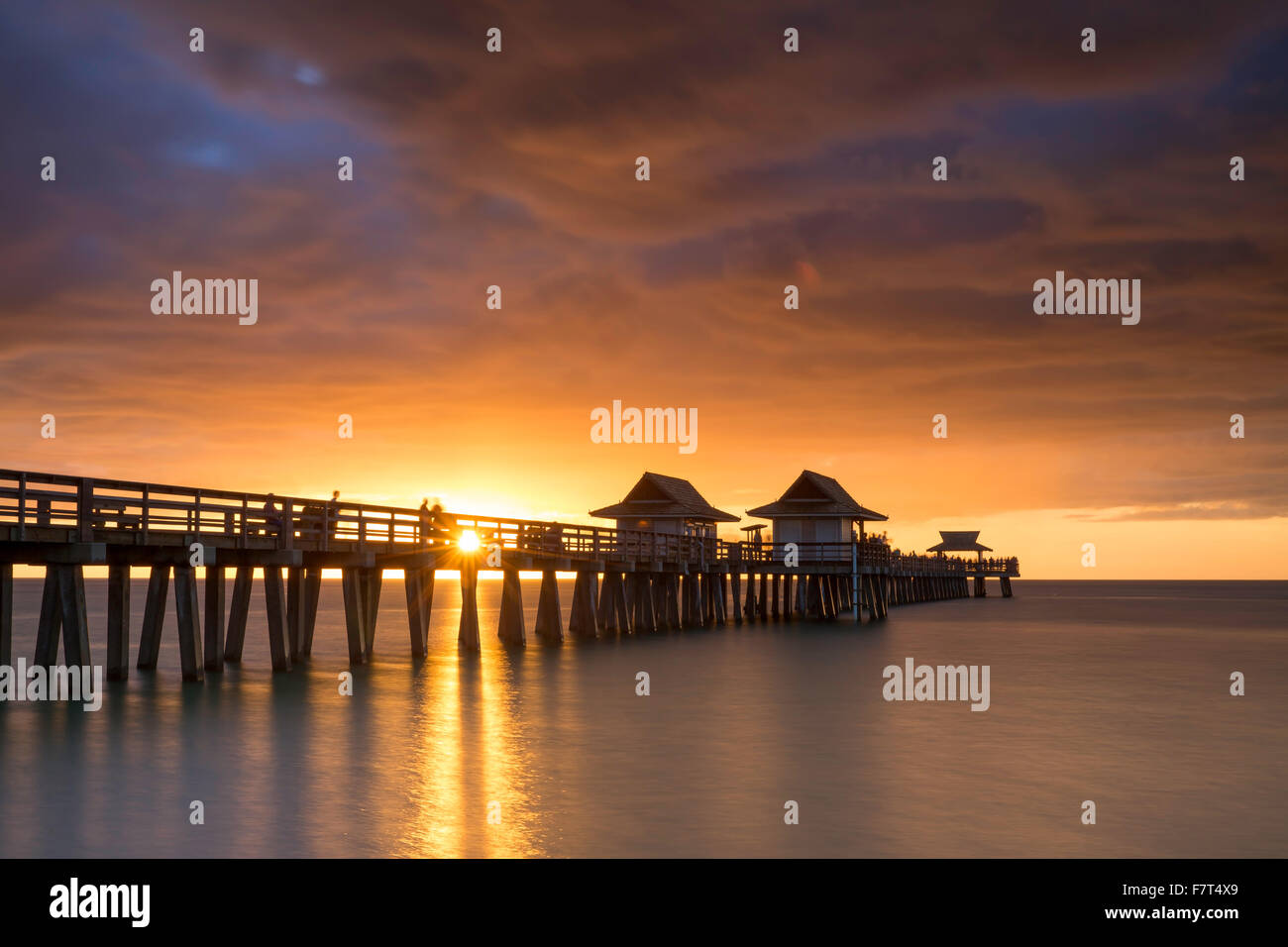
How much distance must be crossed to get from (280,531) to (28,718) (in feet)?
20.6

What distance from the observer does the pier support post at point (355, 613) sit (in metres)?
27.5

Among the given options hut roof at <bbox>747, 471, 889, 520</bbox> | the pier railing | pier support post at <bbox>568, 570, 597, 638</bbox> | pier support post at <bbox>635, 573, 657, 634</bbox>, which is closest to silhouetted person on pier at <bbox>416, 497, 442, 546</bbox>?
the pier railing

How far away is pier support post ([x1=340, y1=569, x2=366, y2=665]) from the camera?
2747 centimetres

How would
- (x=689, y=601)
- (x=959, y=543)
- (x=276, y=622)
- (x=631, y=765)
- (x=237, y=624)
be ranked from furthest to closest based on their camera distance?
(x=959, y=543)
(x=689, y=601)
(x=237, y=624)
(x=276, y=622)
(x=631, y=765)

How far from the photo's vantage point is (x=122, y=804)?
45.1ft

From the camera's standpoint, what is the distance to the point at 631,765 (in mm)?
16922

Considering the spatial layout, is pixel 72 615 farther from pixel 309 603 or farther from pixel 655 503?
pixel 655 503

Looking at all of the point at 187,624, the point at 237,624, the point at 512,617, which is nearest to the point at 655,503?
the point at 512,617

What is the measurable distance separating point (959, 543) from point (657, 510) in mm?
64694

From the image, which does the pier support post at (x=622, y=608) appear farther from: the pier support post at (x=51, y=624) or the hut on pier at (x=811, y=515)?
the pier support post at (x=51, y=624)

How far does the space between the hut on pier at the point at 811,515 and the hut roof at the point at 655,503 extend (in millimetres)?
3835

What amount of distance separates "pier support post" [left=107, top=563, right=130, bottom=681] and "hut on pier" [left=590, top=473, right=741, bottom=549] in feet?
91.6
